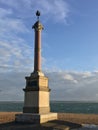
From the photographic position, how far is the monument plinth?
2359cm

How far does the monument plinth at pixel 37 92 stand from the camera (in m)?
23.6

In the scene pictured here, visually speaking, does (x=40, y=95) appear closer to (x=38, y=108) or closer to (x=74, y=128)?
(x=38, y=108)

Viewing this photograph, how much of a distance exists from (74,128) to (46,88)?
12.9 ft

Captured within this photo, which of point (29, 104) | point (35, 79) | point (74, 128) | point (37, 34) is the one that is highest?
point (37, 34)

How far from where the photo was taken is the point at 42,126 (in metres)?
21.3

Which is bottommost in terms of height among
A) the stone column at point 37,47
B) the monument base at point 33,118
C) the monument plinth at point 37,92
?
the monument base at point 33,118

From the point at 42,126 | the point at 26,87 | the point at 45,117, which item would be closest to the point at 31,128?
the point at 42,126

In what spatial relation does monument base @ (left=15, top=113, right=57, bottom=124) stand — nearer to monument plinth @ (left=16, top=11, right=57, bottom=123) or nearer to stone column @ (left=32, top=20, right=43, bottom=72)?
monument plinth @ (left=16, top=11, right=57, bottom=123)

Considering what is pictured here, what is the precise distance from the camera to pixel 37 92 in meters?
23.8

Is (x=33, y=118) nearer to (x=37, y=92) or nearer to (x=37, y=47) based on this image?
(x=37, y=92)

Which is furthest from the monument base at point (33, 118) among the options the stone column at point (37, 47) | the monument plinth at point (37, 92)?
the stone column at point (37, 47)

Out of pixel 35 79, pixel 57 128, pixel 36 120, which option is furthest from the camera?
pixel 35 79

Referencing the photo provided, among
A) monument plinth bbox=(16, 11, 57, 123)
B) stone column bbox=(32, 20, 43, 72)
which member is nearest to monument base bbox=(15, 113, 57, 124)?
monument plinth bbox=(16, 11, 57, 123)

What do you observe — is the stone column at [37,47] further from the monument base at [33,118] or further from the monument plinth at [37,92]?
the monument base at [33,118]
